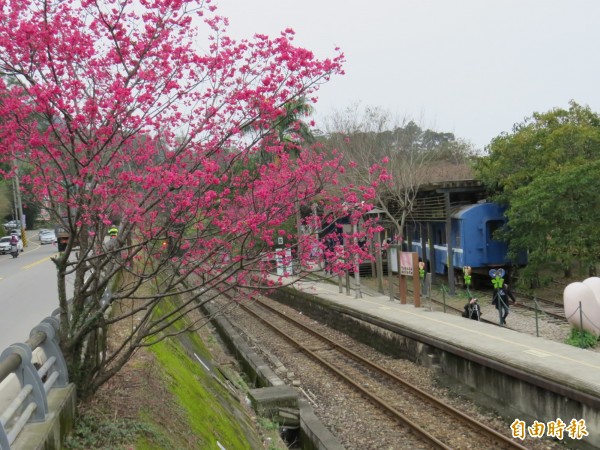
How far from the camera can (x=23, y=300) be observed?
1475cm

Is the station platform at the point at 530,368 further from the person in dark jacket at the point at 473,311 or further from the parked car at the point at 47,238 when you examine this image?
the parked car at the point at 47,238

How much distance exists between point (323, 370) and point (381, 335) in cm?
283

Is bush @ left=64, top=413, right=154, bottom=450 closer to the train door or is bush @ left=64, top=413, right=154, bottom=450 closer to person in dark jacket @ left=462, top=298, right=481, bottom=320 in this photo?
person in dark jacket @ left=462, top=298, right=481, bottom=320

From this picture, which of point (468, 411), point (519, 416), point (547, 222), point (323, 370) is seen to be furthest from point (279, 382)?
point (547, 222)

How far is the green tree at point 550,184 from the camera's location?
19.1 meters

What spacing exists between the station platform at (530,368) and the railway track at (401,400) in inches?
41.9

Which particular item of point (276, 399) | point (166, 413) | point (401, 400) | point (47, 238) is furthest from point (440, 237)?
point (47, 238)

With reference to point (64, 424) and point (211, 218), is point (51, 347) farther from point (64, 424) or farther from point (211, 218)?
point (211, 218)

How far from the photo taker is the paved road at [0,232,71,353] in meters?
10.8

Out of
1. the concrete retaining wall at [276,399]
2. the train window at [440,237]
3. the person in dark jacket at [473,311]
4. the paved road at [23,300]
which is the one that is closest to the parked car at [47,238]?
the paved road at [23,300]

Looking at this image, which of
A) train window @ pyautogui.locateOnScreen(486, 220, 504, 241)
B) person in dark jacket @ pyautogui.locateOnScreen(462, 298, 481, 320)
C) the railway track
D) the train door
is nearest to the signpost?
person in dark jacket @ pyautogui.locateOnScreen(462, 298, 481, 320)

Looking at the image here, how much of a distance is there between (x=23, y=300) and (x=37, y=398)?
11398mm

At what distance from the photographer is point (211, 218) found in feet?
21.5

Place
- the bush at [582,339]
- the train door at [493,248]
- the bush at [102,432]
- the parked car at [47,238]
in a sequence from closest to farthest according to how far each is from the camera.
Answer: the bush at [102,432] → the bush at [582,339] → the train door at [493,248] → the parked car at [47,238]
